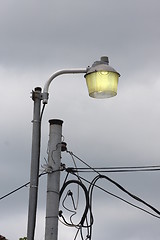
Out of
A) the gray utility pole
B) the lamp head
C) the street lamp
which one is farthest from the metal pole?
the lamp head

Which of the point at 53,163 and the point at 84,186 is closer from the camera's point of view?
the point at 53,163

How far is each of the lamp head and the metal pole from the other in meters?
0.69

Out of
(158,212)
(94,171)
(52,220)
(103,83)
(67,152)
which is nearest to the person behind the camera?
(52,220)

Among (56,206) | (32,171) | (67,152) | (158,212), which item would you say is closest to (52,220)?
(56,206)

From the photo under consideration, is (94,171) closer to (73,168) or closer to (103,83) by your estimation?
(73,168)

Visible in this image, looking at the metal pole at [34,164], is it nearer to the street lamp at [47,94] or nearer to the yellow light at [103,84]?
the street lamp at [47,94]

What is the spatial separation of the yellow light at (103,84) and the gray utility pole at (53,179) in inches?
22.9

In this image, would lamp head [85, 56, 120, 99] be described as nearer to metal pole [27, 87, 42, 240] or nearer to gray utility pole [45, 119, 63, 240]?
gray utility pole [45, 119, 63, 240]

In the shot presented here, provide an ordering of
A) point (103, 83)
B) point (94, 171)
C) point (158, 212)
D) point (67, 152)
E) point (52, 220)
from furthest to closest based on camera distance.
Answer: point (94, 171), point (158, 212), point (67, 152), point (103, 83), point (52, 220)

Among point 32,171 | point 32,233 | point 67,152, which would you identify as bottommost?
point 32,233

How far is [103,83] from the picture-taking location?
272 inches

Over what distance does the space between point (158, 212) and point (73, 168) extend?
58.9 inches

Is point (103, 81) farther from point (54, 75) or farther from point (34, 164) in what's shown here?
point (34, 164)

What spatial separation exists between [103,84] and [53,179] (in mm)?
1304
